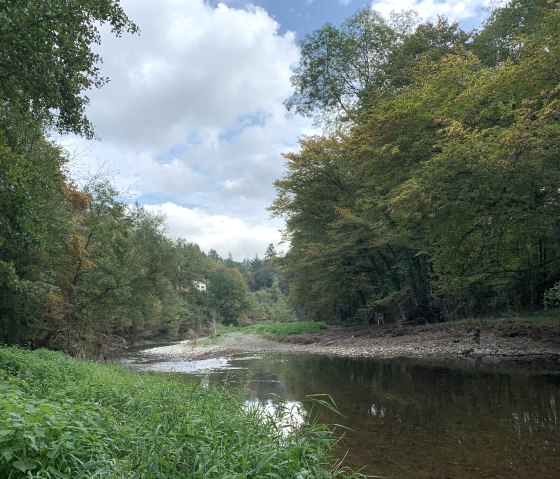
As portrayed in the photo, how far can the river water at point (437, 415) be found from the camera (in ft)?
20.8

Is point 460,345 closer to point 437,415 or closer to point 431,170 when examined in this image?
point 431,170

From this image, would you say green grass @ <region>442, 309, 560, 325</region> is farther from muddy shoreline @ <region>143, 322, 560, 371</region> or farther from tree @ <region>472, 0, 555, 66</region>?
tree @ <region>472, 0, 555, 66</region>

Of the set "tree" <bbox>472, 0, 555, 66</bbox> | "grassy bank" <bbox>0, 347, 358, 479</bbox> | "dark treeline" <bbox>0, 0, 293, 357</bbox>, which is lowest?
"grassy bank" <bbox>0, 347, 358, 479</bbox>

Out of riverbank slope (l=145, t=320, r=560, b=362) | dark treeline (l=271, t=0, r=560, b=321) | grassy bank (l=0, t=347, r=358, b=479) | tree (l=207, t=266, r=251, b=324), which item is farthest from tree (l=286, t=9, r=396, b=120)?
tree (l=207, t=266, r=251, b=324)

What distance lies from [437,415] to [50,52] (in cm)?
1135

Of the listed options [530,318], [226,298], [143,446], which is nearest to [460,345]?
[530,318]

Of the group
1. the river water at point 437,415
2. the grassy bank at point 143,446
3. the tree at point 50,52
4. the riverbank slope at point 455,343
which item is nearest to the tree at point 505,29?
the riverbank slope at point 455,343

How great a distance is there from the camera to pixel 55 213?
1471cm

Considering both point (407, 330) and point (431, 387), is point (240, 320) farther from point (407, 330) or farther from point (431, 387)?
point (431, 387)

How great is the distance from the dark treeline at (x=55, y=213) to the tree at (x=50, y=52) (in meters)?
0.02

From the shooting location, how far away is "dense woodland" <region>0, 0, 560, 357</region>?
32.8ft

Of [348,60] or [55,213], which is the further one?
[348,60]

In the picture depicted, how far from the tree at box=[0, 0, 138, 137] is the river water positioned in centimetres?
857

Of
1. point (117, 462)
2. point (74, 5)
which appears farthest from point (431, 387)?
point (74, 5)
